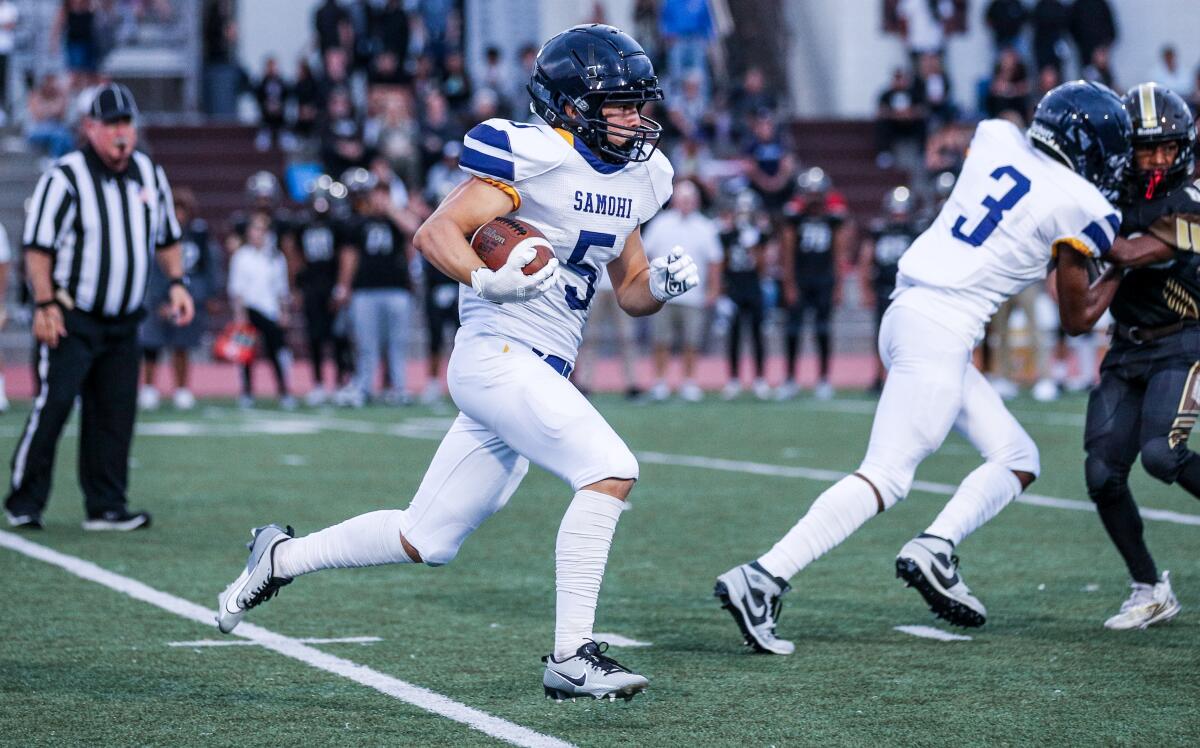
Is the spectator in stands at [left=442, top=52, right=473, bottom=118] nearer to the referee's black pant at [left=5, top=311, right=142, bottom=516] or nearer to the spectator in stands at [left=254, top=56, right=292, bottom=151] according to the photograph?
the spectator in stands at [left=254, top=56, right=292, bottom=151]

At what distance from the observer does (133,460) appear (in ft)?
36.9

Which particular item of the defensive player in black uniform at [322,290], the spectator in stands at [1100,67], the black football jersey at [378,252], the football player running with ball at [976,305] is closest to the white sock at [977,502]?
the football player running with ball at [976,305]

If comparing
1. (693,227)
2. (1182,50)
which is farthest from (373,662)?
(1182,50)

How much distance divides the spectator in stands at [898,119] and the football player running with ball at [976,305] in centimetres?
1706

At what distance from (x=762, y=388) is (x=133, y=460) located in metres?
6.74

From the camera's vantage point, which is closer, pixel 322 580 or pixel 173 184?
pixel 322 580

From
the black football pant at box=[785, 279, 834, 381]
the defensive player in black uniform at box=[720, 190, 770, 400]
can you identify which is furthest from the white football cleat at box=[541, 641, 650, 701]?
the black football pant at box=[785, 279, 834, 381]

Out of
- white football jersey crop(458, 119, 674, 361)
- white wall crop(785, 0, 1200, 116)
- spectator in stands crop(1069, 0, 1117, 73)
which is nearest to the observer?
white football jersey crop(458, 119, 674, 361)

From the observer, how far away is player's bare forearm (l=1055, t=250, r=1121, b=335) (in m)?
5.50

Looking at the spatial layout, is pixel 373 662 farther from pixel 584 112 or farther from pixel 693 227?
pixel 693 227

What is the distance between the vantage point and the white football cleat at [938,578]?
18.3ft

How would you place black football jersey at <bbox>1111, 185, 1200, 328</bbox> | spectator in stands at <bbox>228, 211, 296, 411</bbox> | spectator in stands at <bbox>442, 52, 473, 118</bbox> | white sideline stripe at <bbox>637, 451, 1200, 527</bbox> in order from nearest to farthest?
black football jersey at <bbox>1111, 185, 1200, 328</bbox>
white sideline stripe at <bbox>637, 451, 1200, 527</bbox>
spectator in stands at <bbox>228, 211, 296, 411</bbox>
spectator in stands at <bbox>442, 52, 473, 118</bbox>

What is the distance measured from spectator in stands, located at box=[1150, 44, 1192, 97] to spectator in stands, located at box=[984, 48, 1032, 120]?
1.56 m

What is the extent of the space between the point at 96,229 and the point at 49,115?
540 inches
